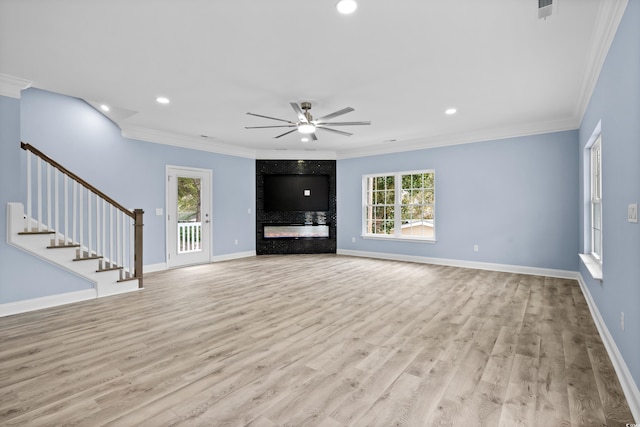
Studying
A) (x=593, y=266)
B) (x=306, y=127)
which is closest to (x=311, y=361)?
(x=306, y=127)

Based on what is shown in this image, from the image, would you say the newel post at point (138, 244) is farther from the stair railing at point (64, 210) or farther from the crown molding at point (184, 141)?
the crown molding at point (184, 141)

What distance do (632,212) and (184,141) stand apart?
264 inches

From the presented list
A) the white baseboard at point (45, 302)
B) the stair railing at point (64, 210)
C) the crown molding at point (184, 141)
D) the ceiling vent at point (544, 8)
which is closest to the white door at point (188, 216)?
the crown molding at point (184, 141)

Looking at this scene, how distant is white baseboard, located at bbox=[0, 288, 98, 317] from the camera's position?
347 cm

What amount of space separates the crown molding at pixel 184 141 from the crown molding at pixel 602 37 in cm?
620

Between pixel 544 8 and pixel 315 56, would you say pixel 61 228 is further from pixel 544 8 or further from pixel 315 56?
pixel 544 8

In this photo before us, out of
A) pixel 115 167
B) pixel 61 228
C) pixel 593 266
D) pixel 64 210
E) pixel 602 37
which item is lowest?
pixel 593 266

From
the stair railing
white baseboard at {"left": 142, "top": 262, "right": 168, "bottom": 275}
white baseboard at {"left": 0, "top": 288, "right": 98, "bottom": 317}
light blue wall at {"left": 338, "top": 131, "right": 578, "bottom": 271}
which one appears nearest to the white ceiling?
light blue wall at {"left": 338, "top": 131, "right": 578, "bottom": 271}

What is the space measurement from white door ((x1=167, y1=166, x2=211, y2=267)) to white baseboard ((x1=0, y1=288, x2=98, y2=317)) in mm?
2140

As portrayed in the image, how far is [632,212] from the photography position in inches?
74.1

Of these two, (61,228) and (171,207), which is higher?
(171,207)

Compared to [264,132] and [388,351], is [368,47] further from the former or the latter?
[264,132]

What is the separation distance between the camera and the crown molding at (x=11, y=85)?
137 inches

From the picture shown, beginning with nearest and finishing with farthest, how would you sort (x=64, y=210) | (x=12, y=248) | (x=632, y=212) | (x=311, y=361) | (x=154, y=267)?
(x=632, y=212), (x=311, y=361), (x=12, y=248), (x=64, y=210), (x=154, y=267)
